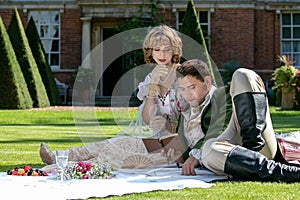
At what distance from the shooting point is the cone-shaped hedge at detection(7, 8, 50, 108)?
16.4 m

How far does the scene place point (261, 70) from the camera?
67.9ft

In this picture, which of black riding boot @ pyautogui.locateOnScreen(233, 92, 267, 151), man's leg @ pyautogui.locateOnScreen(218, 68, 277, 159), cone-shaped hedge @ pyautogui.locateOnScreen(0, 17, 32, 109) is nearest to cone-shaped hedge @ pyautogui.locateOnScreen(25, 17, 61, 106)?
cone-shaped hedge @ pyautogui.locateOnScreen(0, 17, 32, 109)

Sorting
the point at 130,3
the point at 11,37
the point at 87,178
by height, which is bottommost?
the point at 87,178

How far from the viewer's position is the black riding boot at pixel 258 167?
438 cm

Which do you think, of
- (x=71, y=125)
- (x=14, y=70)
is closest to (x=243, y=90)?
(x=71, y=125)

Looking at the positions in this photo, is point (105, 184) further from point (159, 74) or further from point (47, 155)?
point (159, 74)

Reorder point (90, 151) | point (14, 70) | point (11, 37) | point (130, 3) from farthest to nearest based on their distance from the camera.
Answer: point (130, 3) → point (11, 37) → point (14, 70) → point (90, 151)

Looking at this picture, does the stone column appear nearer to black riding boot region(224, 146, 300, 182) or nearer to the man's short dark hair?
the man's short dark hair

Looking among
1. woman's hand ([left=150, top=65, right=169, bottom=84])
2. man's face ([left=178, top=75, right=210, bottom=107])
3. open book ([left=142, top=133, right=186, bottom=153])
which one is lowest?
open book ([left=142, top=133, right=186, bottom=153])

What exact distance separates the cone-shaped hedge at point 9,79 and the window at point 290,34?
950cm

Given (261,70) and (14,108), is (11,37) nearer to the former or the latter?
(14,108)

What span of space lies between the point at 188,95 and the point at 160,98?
0.48 m

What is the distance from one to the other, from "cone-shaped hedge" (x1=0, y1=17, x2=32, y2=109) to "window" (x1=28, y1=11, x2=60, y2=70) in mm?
5116

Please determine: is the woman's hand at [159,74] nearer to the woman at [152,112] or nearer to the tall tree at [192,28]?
the woman at [152,112]
